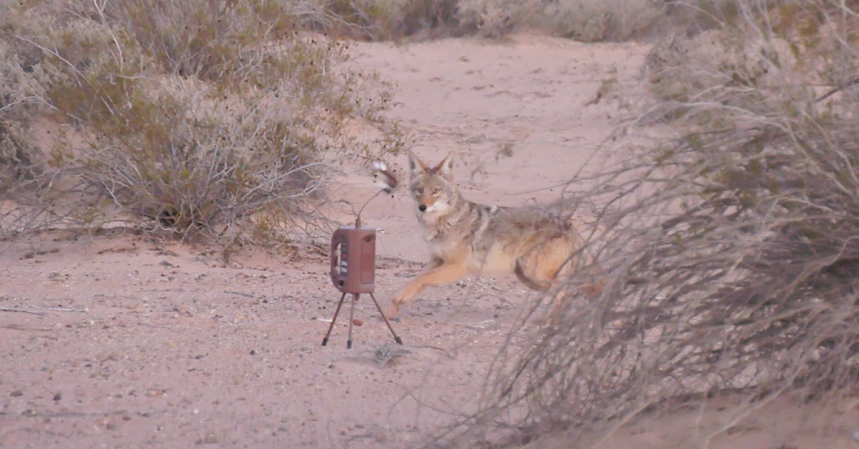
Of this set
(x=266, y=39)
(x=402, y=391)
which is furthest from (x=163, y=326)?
(x=266, y=39)

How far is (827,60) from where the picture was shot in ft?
12.4

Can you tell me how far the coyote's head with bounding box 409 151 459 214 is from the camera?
7.89 meters

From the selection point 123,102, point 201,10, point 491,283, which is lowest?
point 491,283

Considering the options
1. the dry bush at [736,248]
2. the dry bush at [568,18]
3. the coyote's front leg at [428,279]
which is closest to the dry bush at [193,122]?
the coyote's front leg at [428,279]

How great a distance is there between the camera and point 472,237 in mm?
7711

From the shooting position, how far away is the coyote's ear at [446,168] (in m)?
8.15

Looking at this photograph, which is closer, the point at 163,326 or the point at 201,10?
the point at 163,326

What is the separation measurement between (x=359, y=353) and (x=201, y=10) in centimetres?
806

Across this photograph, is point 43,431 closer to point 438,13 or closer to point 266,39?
point 266,39

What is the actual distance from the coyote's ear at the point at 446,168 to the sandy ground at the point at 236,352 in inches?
33.4

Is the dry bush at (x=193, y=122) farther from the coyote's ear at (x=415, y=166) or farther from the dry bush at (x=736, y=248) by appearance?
the dry bush at (x=736, y=248)

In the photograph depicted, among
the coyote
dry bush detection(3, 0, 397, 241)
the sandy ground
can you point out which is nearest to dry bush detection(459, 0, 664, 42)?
dry bush detection(3, 0, 397, 241)

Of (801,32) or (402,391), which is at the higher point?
(801,32)

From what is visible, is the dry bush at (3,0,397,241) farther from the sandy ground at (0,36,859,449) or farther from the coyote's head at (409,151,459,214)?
the coyote's head at (409,151,459,214)
